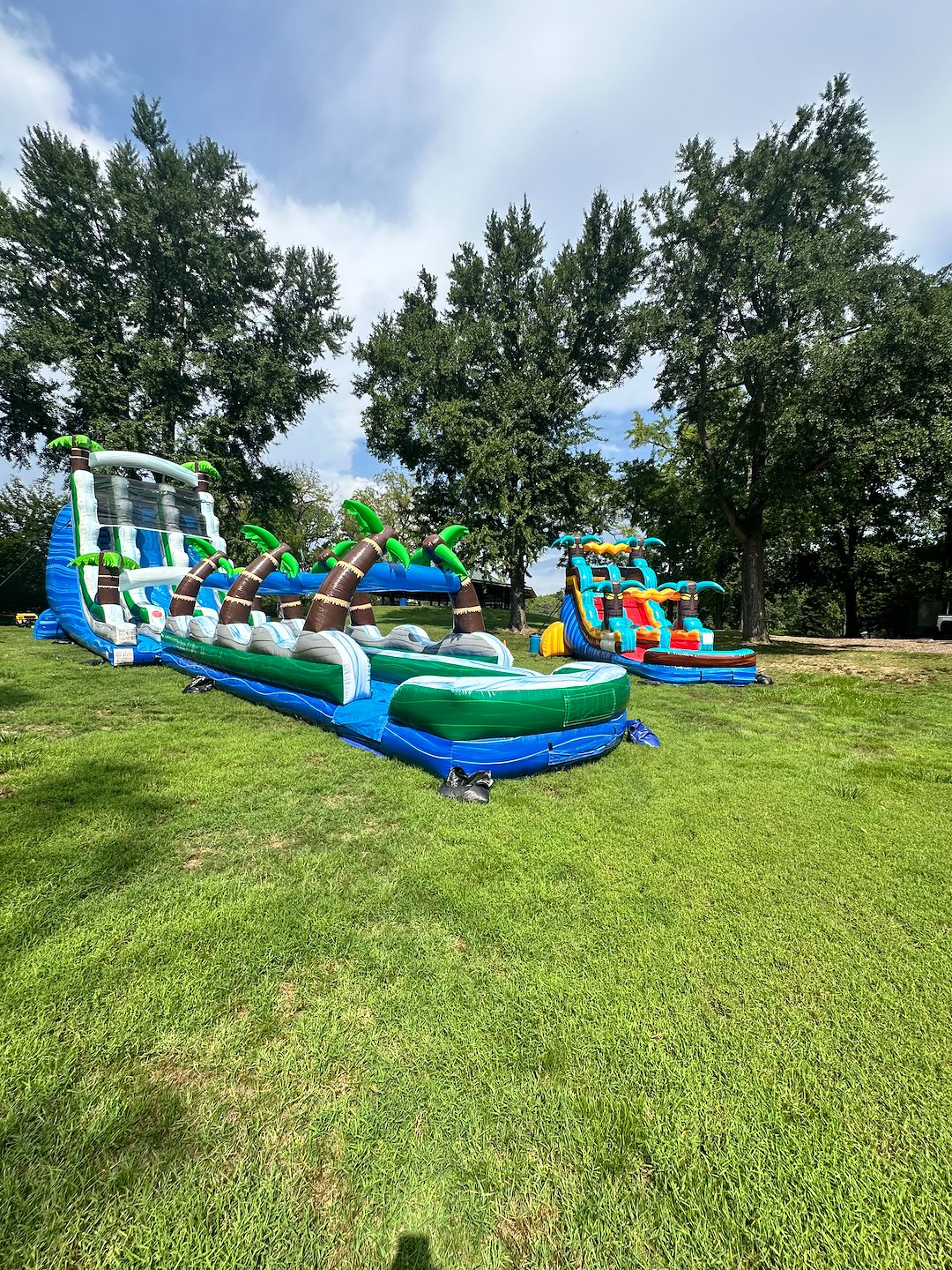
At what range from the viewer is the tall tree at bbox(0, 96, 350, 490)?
52.4 ft

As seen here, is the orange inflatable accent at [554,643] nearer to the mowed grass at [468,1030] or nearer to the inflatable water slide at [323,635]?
the inflatable water slide at [323,635]

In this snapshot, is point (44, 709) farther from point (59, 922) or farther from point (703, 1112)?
point (703, 1112)

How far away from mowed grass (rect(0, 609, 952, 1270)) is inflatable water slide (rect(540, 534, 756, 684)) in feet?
16.2

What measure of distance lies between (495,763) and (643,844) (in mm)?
1203

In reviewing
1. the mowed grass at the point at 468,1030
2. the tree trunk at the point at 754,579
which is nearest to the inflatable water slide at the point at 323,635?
the mowed grass at the point at 468,1030

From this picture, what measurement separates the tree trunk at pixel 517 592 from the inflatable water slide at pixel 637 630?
4.36 m

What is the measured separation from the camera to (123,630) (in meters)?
8.54

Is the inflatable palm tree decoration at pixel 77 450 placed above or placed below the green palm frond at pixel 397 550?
above

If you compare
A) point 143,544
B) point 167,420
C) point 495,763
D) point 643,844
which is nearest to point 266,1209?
point 643,844

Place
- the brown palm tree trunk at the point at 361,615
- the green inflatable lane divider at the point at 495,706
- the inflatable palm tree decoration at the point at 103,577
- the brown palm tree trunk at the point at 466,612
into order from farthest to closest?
the inflatable palm tree decoration at the point at 103,577
the brown palm tree trunk at the point at 361,615
the brown palm tree trunk at the point at 466,612
the green inflatable lane divider at the point at 495,706

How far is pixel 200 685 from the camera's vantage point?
6602 millimetres

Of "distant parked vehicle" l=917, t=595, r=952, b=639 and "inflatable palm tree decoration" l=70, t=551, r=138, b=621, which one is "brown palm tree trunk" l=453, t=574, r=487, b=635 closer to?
"inflatable palm tree decoration" l=70, t=551, r=138, b=621

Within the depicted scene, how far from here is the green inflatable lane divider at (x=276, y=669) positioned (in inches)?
188

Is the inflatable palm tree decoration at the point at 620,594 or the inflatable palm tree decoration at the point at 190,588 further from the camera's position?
the inflatable palm tree decoration at the point at 620,594
